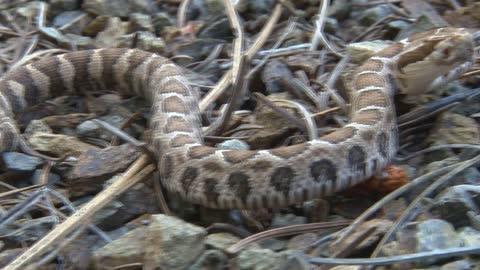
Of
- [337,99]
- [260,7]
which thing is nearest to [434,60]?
[337,99]

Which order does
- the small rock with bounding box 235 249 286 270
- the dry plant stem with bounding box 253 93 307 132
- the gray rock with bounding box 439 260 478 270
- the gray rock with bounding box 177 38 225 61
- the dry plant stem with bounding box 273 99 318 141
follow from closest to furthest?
1. the gray rock with bounding box 439 260 478 270
2. the small rock with bounding box 235 249 286 270
3. the dry plant stem with bounding box 273 99 318 141
4. the dry plant stem with bounding box 253 93 307 132
5. the gray rock with bounding box 177 38 225 61

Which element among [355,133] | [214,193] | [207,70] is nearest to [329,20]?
[207,70]

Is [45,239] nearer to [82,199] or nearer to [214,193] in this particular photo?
[82,199]

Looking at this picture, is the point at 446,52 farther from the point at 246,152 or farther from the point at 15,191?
the point at 15,191

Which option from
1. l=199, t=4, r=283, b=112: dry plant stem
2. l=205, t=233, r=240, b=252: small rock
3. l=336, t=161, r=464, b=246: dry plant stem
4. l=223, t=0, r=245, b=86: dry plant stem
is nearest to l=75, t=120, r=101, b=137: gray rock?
l=199, t=4, r=283, b=112: dry plant stem

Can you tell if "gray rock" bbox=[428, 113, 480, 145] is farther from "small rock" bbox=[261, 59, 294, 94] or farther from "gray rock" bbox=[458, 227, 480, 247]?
"small rock" bbox=[261, 59, 294, 94]

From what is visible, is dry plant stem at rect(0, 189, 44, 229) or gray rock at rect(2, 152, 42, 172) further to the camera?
gray rock at rect(2, 152, 42, 172)

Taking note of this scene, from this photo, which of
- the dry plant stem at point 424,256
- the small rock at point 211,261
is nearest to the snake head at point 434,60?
the dry plant stem at point 424,256

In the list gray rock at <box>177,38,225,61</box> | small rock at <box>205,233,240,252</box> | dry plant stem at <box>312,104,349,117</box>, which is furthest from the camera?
gray rock at <box>177,38,225,61</box>
